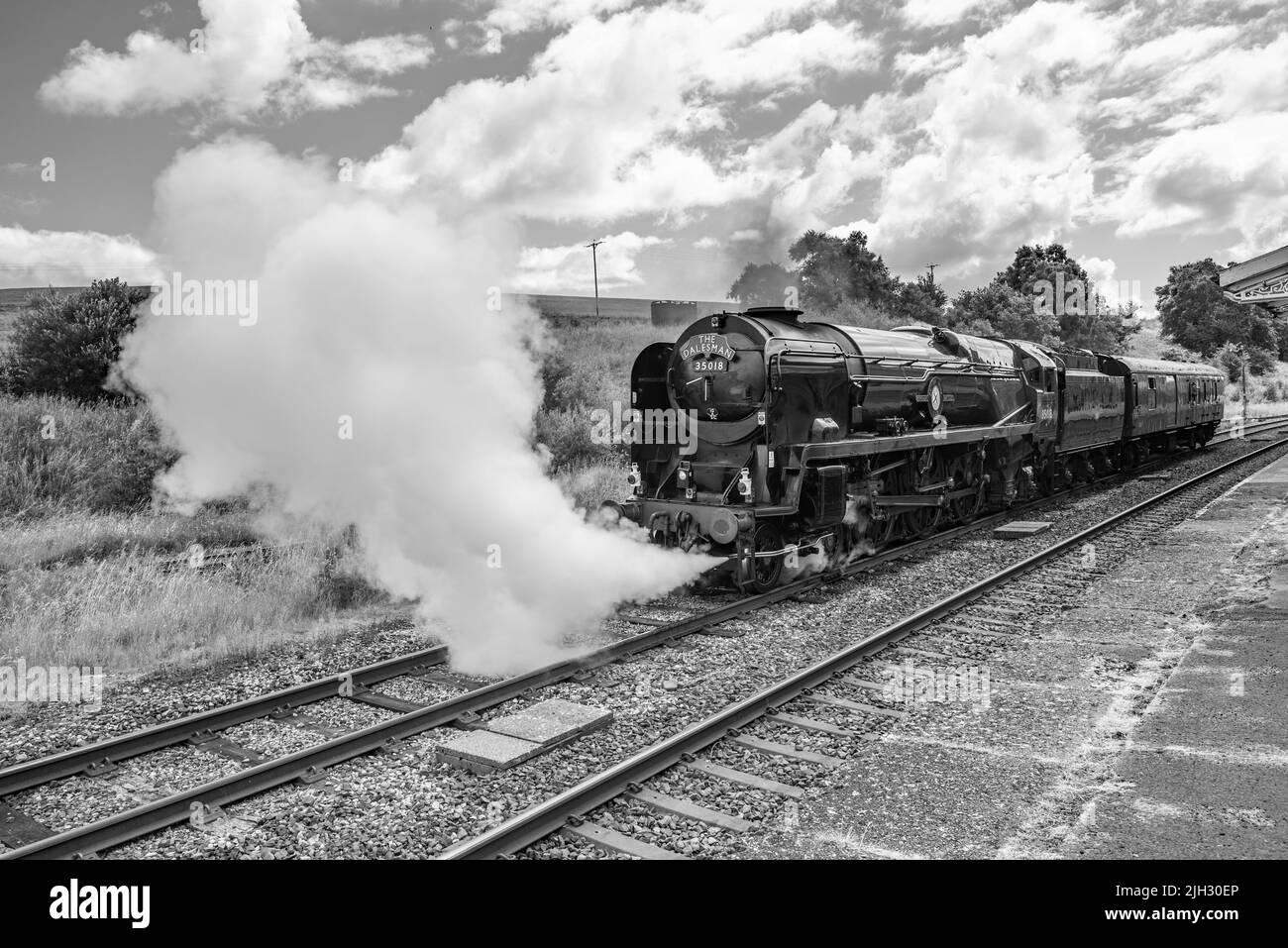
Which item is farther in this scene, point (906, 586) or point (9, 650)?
point (906, 586)

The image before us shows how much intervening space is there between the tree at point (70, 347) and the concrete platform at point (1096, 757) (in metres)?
17.4

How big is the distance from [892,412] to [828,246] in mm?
43794

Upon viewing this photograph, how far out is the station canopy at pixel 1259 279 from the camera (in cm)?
1588

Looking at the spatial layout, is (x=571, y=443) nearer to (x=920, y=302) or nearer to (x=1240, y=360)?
(x=920, y=302)

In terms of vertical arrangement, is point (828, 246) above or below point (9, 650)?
above

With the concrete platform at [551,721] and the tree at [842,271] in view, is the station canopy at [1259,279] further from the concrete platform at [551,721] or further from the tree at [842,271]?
the tree at [842,271]

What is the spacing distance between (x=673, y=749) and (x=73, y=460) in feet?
44.8

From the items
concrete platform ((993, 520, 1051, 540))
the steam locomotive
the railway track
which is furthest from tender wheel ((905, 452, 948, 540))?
the railway track

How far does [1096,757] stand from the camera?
5691mm

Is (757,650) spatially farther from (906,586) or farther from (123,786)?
(123,786)

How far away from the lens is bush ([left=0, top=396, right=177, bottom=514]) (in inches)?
556

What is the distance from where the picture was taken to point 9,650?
7.98m
